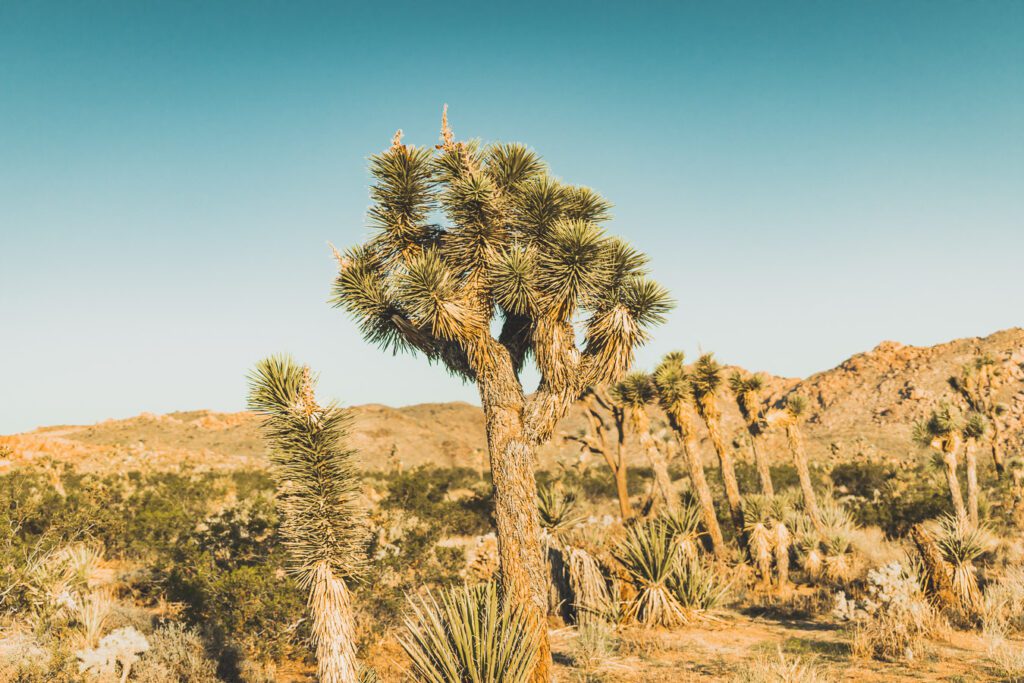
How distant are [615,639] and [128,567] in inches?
441

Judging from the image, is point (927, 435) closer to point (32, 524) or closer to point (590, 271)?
point (590, 271)

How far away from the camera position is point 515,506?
6.86 meters

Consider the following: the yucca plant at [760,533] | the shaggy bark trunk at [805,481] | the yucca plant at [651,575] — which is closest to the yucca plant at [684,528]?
the yucca plant at [651,575]

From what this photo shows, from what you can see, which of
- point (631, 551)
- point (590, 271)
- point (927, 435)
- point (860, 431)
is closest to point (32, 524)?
point (631, 551)

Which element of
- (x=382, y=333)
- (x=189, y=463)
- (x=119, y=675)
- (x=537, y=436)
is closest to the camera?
(x=119, y=675)

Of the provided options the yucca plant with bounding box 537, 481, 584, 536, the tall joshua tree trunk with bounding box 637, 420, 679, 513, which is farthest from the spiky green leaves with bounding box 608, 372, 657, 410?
the yucca plant with bounding box 537, 481, 584, 536

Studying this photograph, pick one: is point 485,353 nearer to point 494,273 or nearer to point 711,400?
point 494,273

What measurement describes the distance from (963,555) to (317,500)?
10.4 m

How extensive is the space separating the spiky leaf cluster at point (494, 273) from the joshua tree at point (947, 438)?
1002 cm

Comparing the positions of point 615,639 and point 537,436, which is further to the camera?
point 615,639

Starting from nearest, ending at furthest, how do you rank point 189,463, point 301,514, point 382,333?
1. point 301,514
2. point 382,333
3. point 189,463

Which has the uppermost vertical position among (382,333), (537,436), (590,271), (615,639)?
(590,271)


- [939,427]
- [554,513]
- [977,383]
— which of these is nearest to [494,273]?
[554,513]

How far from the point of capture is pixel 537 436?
23.5 ft
